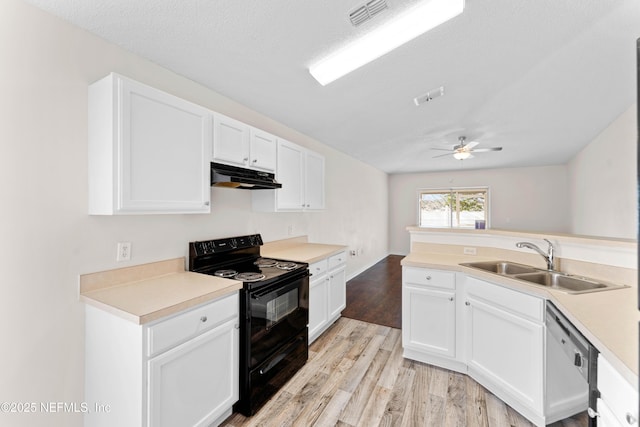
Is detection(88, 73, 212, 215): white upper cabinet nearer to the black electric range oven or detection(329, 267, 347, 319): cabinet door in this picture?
the black electric range oven

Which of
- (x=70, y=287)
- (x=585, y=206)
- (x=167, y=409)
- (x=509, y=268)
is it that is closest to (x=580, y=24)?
(x=509, y=268)

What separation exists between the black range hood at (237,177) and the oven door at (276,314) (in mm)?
814

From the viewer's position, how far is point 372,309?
3715 mm

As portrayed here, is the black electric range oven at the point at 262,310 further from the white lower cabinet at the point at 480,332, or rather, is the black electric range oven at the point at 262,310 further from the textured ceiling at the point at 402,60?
the textured ceiling at the point at 402,60

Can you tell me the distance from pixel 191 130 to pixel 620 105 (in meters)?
5.13

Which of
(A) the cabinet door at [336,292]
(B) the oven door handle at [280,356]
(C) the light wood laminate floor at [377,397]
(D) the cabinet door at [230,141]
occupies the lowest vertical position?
(C) the light wood laminate floor at [377,397]

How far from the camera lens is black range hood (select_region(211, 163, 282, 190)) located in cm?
197

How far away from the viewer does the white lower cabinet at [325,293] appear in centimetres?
266

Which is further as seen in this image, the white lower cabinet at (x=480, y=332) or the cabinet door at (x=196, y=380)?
the white lower cabinet at (x=480, y=332)

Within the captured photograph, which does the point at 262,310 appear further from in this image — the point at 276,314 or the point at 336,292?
the point at 336,292

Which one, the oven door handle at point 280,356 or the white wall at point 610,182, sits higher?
A: the white wall at point 610,182

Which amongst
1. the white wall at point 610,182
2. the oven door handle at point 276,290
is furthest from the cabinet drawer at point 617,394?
the white wall at point 610,182

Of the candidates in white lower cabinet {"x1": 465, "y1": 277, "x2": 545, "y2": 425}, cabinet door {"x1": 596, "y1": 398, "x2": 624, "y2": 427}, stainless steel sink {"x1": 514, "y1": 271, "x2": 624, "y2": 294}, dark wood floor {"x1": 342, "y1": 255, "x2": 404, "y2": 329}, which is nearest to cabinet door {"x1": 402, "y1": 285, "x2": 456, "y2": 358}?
white lower cabinet {"x1": 465, "y1": 277, "x2": 545, "y2": 425}

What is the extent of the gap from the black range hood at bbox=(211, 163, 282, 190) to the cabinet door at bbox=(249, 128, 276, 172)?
66 mm
